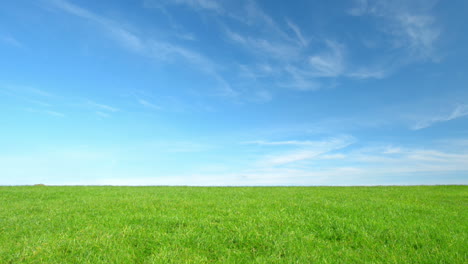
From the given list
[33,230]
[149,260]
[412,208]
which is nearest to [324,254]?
[149,260]

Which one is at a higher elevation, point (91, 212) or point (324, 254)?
point (91, 212)

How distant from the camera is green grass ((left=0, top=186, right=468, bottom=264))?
23.9ft

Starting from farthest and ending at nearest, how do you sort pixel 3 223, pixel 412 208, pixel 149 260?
pixel 412 208 → pixel 3 223 → pixel 149 260

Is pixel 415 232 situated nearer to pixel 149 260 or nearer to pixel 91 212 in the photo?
pixel 149 260

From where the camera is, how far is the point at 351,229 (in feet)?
29.9

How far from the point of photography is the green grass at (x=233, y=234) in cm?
727

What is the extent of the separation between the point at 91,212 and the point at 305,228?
767cm

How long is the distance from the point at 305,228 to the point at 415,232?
10.2ft

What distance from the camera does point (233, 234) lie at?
8.46 metres

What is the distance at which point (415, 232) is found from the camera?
900cm

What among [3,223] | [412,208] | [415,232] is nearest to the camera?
[415,232]

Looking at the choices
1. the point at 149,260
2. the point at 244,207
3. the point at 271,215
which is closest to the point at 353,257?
the point at 271,215

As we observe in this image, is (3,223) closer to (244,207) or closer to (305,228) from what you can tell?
(244,207)

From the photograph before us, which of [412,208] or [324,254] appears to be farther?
[412,208]
